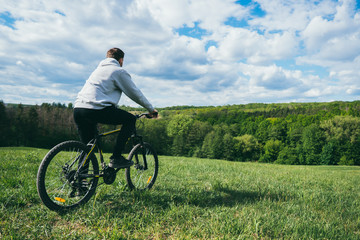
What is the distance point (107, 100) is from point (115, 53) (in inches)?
44.0

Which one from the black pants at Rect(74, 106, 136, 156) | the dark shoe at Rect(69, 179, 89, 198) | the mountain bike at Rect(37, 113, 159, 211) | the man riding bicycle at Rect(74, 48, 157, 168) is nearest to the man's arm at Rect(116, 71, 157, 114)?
the man riding bicycle at Rect(74, 48, 157, 168)

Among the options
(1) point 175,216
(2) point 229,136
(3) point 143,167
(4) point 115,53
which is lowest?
(2) point 229,136

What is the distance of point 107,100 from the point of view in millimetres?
3734

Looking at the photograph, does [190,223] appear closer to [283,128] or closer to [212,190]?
[212,190]

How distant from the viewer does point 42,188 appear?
123 inches

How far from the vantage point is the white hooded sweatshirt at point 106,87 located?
145 inches

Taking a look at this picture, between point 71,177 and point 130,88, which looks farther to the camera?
point 130,88

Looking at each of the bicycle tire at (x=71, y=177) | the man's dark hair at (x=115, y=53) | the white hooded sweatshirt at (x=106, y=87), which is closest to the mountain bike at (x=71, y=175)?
the bicycle tire at (x=71, y=177)

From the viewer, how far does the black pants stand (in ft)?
12.1

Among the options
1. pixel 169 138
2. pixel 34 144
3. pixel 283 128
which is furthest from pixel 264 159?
pixel 34 144

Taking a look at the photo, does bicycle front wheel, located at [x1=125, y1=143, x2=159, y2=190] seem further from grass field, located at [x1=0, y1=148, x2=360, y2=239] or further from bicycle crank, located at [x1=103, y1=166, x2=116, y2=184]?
bicycle crank, located at [x1=103, y1=166, x2=116, y2=184]

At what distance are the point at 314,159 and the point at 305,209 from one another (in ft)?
241

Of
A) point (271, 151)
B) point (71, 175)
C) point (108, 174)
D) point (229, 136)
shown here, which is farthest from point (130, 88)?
point (271, 151)

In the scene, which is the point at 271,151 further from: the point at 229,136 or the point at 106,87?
the point at 106,87
